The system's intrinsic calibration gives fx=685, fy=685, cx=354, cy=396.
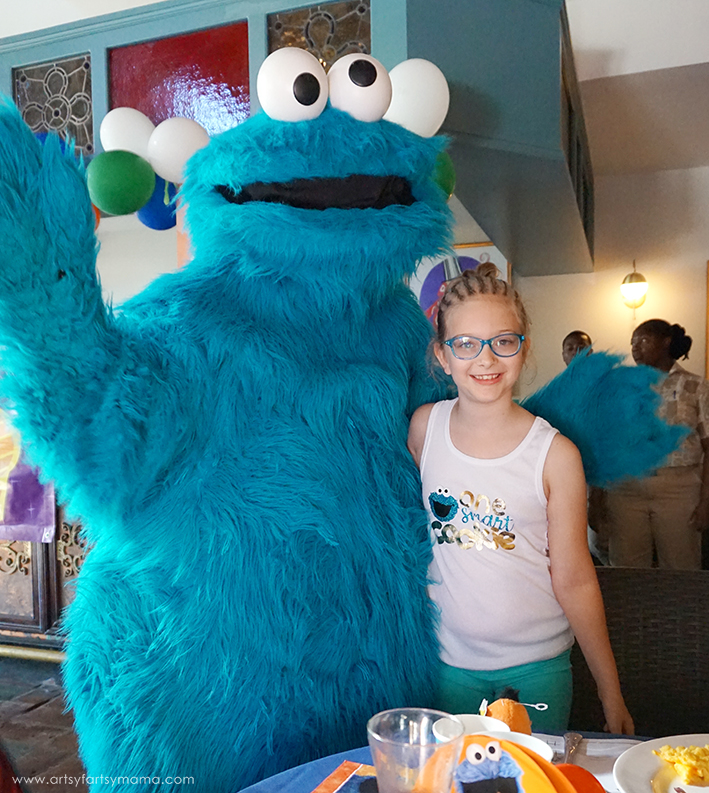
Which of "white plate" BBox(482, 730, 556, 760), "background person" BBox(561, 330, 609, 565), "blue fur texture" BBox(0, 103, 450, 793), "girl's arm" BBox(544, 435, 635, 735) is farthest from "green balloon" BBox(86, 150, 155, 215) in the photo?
"background person" BBox(561, 330, 609, 565)

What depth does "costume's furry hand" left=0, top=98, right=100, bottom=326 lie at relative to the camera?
76cm

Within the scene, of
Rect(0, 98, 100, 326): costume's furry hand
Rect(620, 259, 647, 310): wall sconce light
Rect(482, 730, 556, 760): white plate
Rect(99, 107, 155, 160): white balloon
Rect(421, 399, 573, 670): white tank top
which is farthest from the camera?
Rect(620, 259, 647, 310): wall sconce light

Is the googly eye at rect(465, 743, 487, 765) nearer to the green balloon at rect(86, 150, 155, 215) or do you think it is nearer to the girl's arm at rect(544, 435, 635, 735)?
the girl's arm at rect(544, 435, 635, 735)

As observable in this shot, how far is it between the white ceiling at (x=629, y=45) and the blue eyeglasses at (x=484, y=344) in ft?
7.13

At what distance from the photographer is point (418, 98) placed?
4.23ft

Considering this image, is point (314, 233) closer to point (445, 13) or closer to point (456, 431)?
point (456, 431)

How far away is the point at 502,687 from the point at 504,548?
0.23 m

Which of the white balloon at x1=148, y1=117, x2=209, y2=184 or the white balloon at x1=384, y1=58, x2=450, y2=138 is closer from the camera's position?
the white balloon at x1=384, y1=58, x2=450, y2=138

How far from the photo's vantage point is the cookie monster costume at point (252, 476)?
0.95 metres

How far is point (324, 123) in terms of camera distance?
1.05 m

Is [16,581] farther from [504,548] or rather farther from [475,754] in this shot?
[475,754]

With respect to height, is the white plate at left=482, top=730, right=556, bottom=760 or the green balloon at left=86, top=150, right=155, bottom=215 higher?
the green balloon at left=86, top=150, right=155, bottom=215

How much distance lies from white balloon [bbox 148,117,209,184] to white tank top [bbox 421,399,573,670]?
0.84 metres

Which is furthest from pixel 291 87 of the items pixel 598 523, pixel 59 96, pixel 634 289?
pixel 634 289
